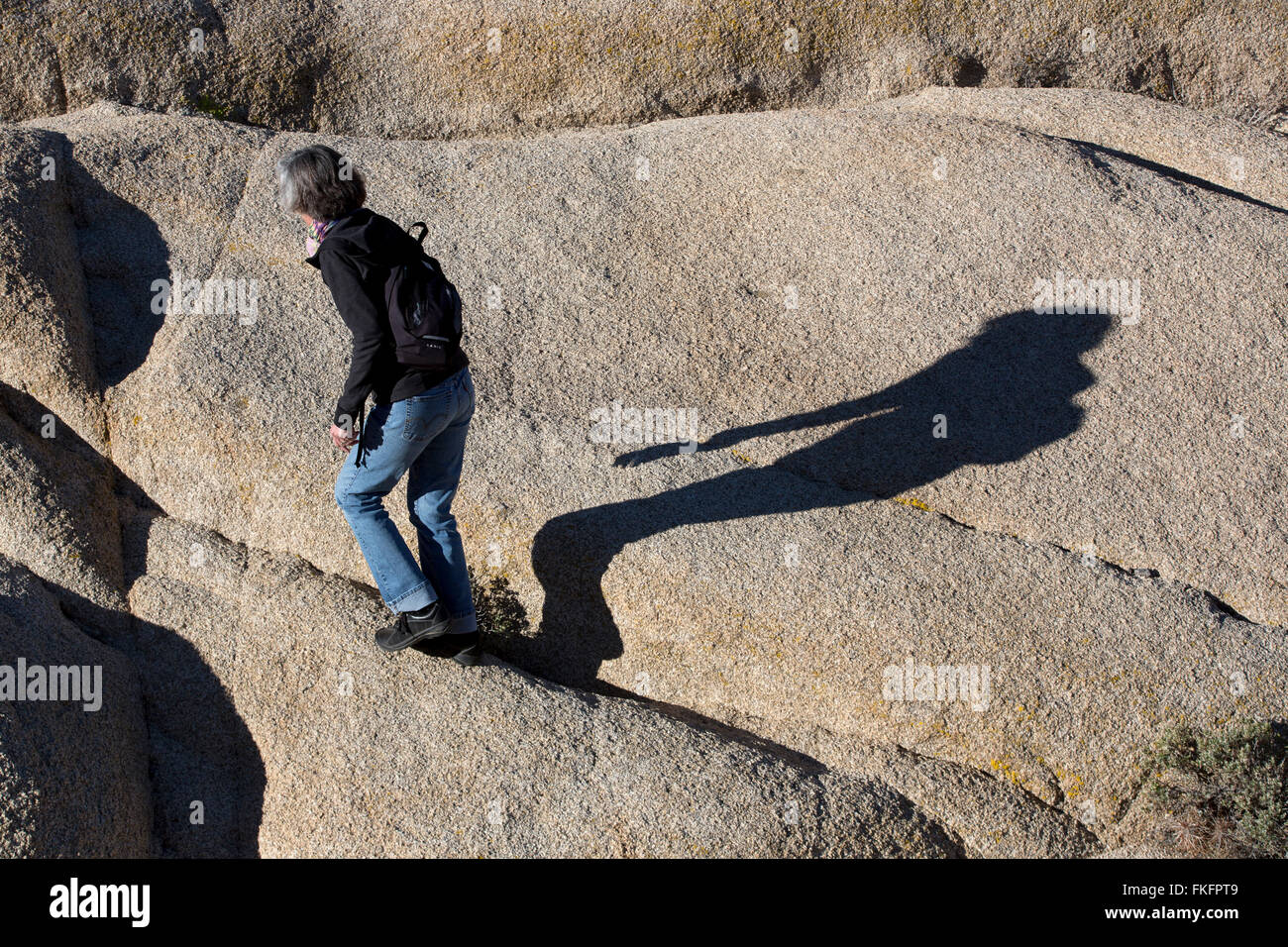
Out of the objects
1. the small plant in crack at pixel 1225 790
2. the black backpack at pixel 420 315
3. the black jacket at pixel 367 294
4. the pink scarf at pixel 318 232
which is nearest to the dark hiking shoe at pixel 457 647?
the black jacket at pixel 367 294

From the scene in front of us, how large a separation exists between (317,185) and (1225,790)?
5525 millimetres

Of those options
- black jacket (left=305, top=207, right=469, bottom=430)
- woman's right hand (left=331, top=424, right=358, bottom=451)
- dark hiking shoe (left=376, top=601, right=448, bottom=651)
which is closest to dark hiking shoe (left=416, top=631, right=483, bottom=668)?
dark hiking shoe (left=376, top=601, right=448, bottom=651)

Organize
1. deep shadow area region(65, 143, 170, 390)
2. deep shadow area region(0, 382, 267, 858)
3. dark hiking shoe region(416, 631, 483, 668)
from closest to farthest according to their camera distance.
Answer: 1. deep shadow area region(0, 382, 267, 858)
2. dark hiking shoe region(416, 631, 483, 668)
3. deep shadow area region(65, 143, 170, 390)

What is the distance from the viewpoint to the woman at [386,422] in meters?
5.32

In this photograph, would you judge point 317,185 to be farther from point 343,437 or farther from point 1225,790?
point 1225,790

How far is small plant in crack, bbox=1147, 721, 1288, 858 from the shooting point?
6.07m

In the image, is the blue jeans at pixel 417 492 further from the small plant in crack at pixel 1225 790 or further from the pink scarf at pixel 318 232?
the small plant in crack at pixel 1225 790

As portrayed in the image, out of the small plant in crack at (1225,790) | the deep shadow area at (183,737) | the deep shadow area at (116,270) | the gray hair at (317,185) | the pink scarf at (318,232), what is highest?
the deep shadow area at (116,270)

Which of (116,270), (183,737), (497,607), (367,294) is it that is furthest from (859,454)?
(116,270)

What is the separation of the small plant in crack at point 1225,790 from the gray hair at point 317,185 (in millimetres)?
5157

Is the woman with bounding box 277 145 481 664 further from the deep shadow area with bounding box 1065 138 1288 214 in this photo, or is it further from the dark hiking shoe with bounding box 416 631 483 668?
the deep shadow area with bounding box 1065 138 1288 214

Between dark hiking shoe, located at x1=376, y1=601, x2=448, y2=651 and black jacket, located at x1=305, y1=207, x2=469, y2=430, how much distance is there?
1.21 metres

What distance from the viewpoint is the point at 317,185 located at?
529 cm

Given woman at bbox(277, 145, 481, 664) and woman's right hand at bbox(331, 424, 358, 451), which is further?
woman's right hand at bbox(331, 424, 358, 451)
